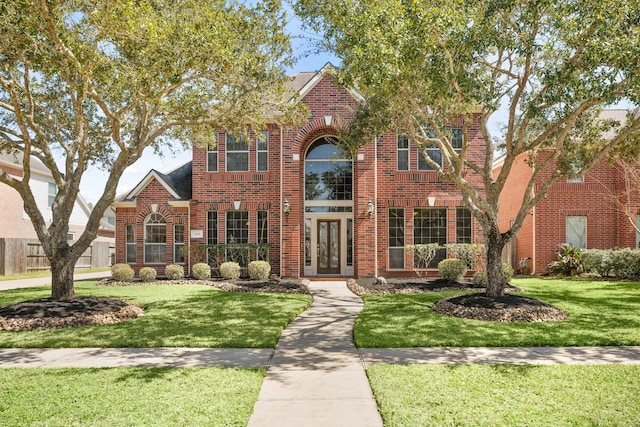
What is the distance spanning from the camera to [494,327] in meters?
8.53

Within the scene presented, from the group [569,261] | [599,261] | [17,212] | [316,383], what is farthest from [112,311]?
[17,212]

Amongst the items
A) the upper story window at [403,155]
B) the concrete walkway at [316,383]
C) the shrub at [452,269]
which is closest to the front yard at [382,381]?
the concrete walkway at [316,383]

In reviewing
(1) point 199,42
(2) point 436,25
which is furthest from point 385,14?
(1) point 199,42

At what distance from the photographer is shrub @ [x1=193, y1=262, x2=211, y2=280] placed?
17.6 metres

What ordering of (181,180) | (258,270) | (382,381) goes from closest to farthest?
(382,381) < (258,270) < (181,180)

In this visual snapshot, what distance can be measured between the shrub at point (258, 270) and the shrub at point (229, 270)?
73 cm

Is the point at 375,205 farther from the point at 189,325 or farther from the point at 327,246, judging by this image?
the point at 189,325

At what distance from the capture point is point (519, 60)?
35.8 ft

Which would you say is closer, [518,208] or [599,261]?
[599,261]

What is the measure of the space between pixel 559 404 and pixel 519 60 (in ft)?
29.5

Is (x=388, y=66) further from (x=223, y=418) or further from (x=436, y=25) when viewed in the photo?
(x=223, y=418)

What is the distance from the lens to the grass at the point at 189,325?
294 inches

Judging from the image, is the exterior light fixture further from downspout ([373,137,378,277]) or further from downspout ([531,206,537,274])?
downspout ([531,206,537,274])

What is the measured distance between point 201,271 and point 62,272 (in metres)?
7.34
